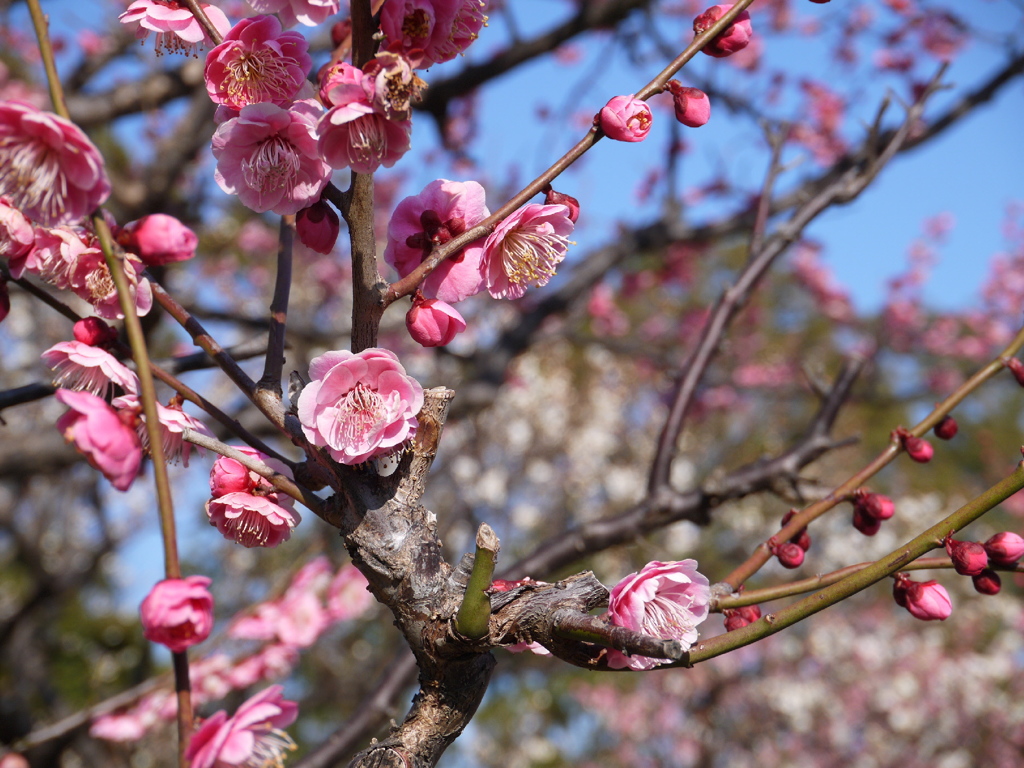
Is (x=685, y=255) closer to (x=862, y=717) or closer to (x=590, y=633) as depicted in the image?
(x=590, y=633)

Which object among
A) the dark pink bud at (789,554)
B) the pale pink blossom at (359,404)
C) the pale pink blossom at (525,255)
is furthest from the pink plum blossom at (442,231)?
the dark pink bud at (789,554)

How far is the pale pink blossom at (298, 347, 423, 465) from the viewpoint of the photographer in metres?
0.83

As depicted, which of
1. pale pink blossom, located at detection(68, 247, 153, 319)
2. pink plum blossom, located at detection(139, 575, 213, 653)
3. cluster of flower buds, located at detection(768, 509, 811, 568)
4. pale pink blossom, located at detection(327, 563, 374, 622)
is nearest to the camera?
pink plum blossom, located at detection(139, 575, 213, 653)

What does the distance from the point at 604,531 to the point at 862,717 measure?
8.01m

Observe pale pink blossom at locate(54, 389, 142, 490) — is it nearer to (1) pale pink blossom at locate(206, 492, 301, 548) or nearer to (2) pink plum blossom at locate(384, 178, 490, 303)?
(1) pale pink blossom at locate(206, 492, 301, 548)

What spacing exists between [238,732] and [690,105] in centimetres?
88

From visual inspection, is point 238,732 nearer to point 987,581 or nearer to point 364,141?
point 364,141

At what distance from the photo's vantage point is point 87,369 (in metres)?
0.91

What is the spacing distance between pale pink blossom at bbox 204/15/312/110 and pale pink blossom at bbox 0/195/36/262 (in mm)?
269

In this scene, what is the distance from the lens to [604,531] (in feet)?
6.41

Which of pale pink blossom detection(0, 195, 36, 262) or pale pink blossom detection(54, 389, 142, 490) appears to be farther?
pale pink blossom detection(0, 195, 36, 262)

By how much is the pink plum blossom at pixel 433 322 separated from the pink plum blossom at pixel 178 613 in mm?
370

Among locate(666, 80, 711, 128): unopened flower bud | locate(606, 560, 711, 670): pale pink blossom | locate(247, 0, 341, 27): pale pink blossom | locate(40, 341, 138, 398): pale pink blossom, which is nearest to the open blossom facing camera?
locate(40, 341, 138, 398): pale pink blossom

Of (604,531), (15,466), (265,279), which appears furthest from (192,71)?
(265,279)
